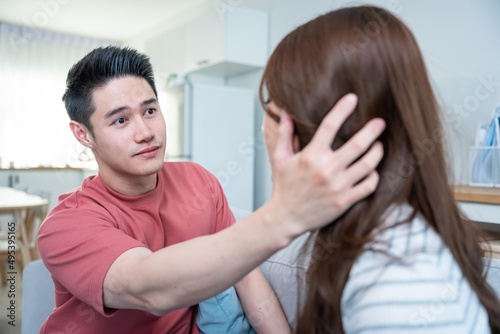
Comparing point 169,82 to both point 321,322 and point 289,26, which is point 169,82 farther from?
point 321,322

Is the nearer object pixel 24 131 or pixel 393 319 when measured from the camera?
pixel 393 319

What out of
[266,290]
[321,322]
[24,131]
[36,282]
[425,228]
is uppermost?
[425,228]

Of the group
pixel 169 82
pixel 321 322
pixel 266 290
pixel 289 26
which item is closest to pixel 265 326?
pixel 266 290

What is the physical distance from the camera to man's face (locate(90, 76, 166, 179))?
3.68 ft

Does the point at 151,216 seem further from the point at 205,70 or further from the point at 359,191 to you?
the point at 205,70

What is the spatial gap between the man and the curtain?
4924 mm

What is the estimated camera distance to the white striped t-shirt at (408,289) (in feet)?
1.84

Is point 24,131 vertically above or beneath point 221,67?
beneath

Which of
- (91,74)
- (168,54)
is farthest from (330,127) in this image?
(168,54)

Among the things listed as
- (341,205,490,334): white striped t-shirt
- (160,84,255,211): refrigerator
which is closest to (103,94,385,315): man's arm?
(341,205,490,334): white striped t-shirt

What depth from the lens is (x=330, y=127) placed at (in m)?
0.50

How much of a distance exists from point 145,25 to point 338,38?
5.62m

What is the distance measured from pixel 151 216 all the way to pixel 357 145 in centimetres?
77

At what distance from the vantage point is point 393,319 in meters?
0.55
